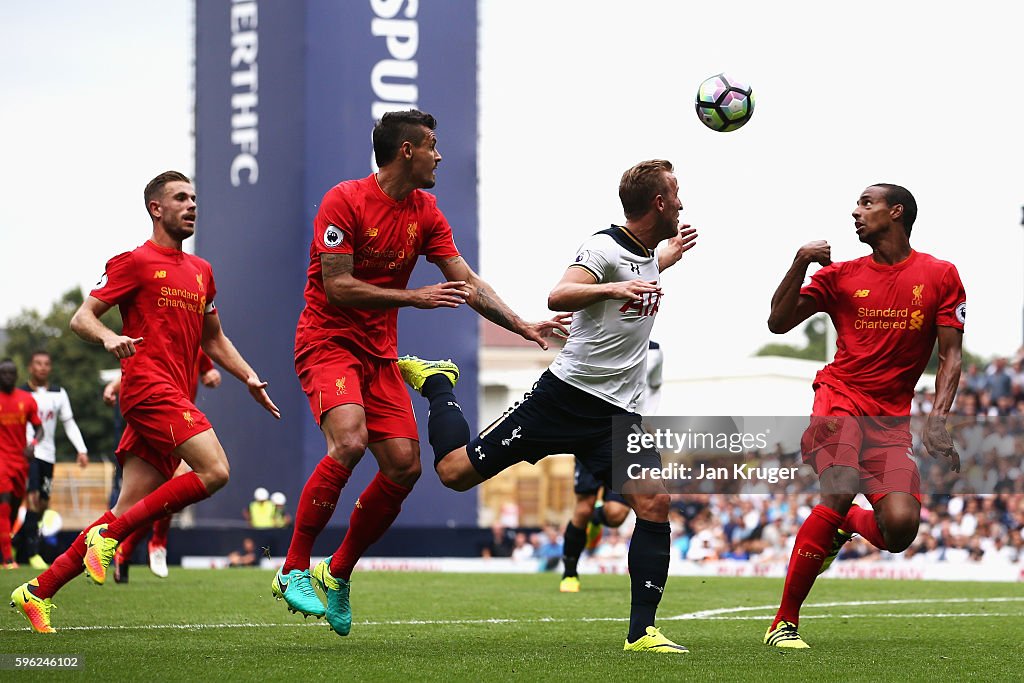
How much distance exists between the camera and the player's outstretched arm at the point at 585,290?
6816mm

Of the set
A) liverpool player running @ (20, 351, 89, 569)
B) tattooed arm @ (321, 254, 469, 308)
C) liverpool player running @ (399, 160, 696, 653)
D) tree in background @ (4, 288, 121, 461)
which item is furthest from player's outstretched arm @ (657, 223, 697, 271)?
tree in background @ (4, 288, 121, 461)

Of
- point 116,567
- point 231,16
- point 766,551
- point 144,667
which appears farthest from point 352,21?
point 144,667

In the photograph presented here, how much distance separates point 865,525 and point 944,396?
85 centimetres

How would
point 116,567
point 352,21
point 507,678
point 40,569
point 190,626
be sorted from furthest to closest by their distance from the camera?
point 352,21 < point 40,569 < point 116,567 < point 190,626 < point 507,678

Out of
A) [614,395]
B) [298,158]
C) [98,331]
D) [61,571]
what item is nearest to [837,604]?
[614,395]

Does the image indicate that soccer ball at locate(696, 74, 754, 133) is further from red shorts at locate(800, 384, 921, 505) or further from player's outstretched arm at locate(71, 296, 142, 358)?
player's outstretched arm at locate(71, 296, 142, 358)

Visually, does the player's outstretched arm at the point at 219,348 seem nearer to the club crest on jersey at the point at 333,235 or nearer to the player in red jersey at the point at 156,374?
the player in red jersey at the point at 156,374

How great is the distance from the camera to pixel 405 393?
25.9 ft

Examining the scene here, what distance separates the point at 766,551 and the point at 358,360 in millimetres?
15034

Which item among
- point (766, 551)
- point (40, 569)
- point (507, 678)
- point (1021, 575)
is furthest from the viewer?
point (766, 551)

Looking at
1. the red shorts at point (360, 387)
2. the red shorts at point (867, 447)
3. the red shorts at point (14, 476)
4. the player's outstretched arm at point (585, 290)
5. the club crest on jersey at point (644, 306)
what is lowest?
the red shorts at point (14, 476)

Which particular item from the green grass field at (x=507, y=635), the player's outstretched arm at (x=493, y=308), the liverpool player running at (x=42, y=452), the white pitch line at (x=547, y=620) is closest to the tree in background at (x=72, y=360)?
the liverpool player running at (x=42, y=452)

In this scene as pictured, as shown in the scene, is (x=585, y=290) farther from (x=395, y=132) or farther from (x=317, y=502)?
(x=317, y=502)

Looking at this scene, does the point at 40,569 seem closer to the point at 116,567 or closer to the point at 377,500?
the point at 116,567
